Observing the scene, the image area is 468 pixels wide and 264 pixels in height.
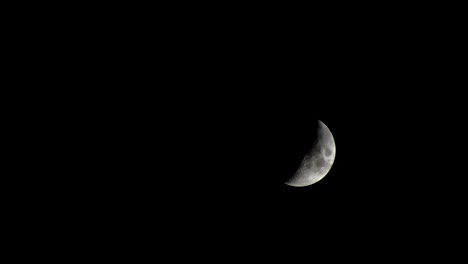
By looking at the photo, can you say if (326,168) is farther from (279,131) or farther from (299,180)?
(279,131)

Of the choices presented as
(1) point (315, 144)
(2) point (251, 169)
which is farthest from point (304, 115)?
(2) point (251, 169)

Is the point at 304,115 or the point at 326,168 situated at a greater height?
the point at 304,115

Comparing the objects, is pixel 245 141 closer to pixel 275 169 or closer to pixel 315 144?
pixel 275 169

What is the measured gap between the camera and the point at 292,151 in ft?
12.5

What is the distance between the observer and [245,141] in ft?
12.6

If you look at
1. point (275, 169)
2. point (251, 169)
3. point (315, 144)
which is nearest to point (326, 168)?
point (315, 144)

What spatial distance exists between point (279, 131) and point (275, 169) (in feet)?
1.48

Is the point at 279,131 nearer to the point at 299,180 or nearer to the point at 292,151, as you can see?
the point at 292,151

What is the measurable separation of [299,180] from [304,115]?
813 mm

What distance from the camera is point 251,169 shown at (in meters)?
3.82

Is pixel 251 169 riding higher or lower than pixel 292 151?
lower

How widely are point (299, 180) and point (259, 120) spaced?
0.92 m

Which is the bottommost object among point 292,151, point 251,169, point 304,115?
point 251,169

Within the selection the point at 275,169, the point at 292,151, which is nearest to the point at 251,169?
the point at 275,169
